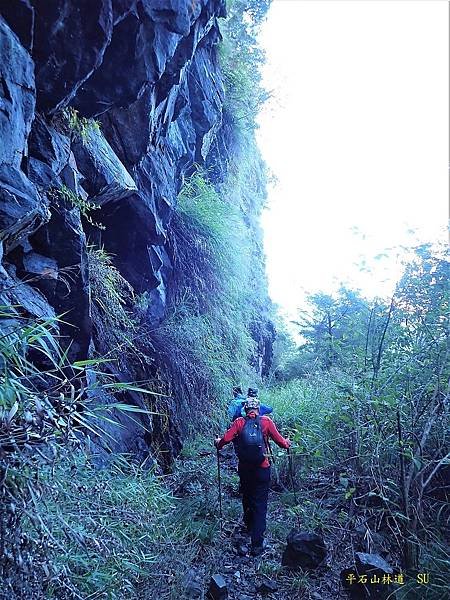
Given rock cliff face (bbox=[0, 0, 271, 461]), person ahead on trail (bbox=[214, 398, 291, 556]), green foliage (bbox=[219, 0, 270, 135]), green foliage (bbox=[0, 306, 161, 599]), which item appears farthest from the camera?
green foliage (bbox=[219, 0, 270, 135])

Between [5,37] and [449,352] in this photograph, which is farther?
[449,352]

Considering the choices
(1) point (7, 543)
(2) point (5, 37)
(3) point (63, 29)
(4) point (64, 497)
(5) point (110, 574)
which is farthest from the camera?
(3) point (63, 29)

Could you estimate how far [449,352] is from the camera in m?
3.90

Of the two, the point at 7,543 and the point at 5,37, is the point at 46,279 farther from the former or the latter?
the point at 7,543

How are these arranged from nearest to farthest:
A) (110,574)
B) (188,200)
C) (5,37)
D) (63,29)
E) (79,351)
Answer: (110,574) < (5,37) < (63,29) < (79,351) < (188,200)

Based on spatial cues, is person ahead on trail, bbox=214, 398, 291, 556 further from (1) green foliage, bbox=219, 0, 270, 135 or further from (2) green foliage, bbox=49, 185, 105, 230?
(1) green foliage, bbox=219, 0, 270, 135

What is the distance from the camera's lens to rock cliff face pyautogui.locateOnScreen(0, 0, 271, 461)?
3020 millimetres

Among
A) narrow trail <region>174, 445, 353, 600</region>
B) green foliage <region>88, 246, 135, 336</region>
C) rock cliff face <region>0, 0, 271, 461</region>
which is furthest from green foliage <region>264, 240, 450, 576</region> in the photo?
green foliage <region>88, 246, 135, 336</region>

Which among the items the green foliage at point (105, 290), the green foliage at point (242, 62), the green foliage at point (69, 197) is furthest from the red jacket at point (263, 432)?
the green foliage at point (242, 62)

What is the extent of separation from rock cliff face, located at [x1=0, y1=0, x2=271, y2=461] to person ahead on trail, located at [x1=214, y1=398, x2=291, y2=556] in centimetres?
105

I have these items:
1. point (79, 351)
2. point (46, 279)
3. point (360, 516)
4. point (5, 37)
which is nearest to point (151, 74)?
point (5, 37)

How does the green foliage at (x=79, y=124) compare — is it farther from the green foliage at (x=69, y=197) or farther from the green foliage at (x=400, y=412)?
the green foliage at (x=400, y=412)

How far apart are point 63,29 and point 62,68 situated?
29 centimetres

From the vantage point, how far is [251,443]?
461 cm
